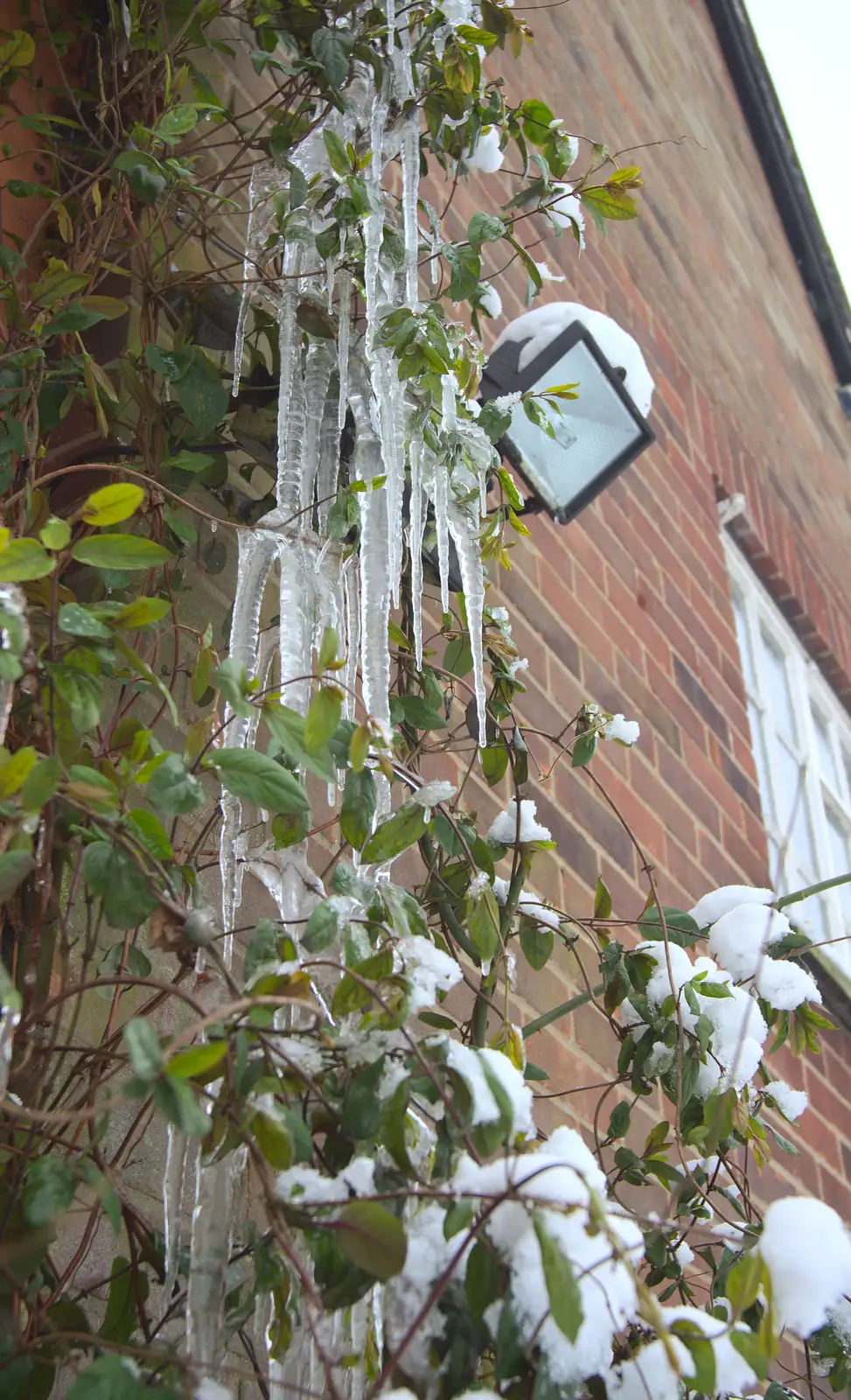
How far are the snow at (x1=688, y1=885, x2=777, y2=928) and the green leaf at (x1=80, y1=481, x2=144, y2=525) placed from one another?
34.6 inches

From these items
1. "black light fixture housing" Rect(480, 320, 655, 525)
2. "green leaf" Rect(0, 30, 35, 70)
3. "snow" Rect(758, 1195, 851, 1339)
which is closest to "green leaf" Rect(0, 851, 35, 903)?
"snow" Rect(758, 1195, 851, 1339)

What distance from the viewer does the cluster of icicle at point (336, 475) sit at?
1.21m

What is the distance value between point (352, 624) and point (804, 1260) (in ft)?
2.49

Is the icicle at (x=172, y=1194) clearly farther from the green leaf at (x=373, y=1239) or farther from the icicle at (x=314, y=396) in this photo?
the icicle at (x=314, y=396)

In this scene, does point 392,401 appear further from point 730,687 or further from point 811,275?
point 811,275

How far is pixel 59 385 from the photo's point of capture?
4.77ft

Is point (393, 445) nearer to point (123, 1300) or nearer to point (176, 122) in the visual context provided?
point (176, 122)

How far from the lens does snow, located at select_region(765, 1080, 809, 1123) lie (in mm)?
1502

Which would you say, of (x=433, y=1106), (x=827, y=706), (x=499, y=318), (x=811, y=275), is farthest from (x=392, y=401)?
(x=811, y=275)

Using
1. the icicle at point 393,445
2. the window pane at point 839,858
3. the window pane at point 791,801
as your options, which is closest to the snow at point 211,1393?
the icicle at point 393,445

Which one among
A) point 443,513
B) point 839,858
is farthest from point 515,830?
point 839,858

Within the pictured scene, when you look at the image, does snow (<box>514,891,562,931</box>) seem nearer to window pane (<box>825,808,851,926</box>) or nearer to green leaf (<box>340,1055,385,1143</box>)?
green leaf (<box>340,1055,385,1143</box>)

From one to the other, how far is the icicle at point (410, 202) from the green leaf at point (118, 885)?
2.23ft

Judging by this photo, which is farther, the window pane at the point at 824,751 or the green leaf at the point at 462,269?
the window pane at the point at 824,751
